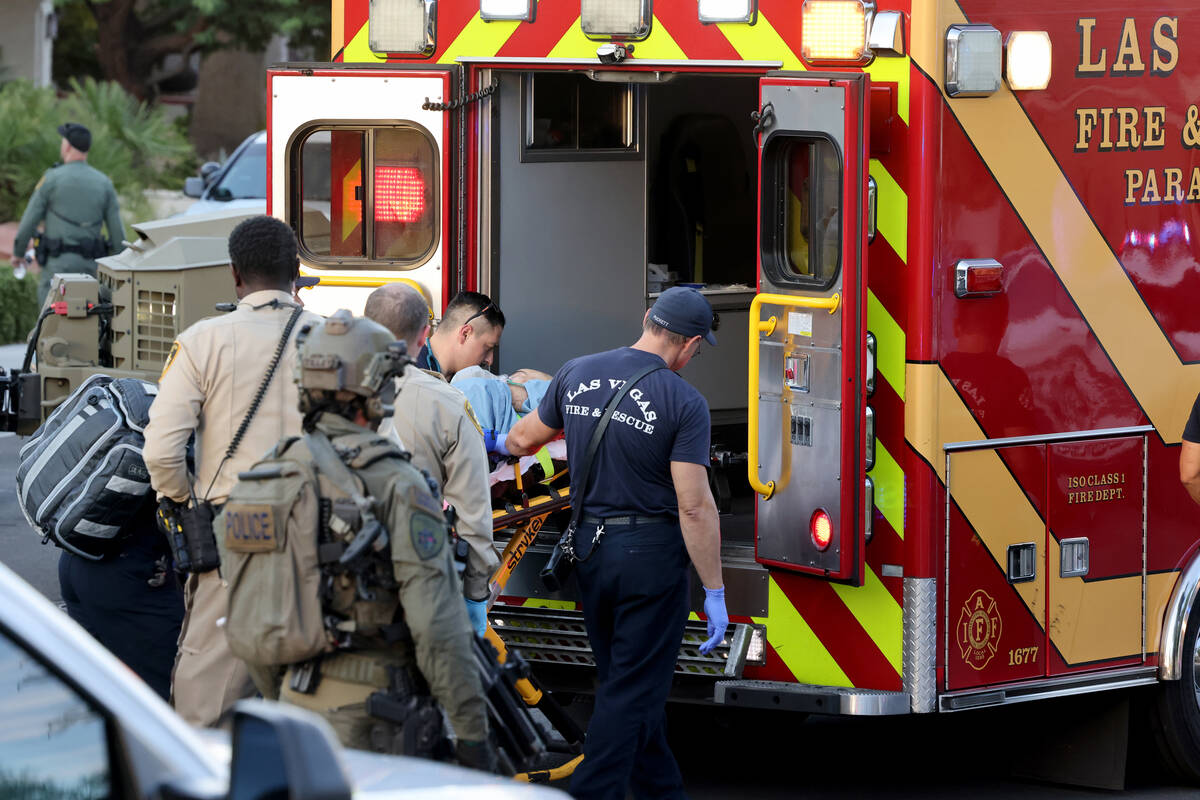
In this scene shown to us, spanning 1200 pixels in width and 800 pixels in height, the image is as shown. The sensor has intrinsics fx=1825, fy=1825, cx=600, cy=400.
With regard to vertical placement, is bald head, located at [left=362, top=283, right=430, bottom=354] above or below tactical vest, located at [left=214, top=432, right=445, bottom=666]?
above

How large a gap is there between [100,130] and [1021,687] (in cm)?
1914

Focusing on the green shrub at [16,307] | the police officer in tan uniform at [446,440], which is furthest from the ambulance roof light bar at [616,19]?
the green shrub at [16,307]

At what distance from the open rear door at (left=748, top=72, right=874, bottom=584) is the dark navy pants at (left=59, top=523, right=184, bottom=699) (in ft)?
6.00

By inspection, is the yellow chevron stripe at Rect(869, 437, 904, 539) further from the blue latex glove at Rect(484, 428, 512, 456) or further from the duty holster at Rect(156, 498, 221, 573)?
the duty holster at Rect(156, 498, 221, 573)

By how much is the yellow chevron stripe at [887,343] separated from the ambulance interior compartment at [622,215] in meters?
0.94

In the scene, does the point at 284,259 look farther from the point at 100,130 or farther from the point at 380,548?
the point at 100,130

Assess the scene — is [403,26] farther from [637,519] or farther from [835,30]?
[637,519]

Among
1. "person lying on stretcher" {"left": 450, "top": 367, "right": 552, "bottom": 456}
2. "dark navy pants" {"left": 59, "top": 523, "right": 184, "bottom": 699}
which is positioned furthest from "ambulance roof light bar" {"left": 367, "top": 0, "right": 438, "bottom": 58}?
"dark navy pants" {"left": 59, "top": 523, "right": 184, "bottom": 699}

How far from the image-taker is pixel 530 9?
6.18 meters

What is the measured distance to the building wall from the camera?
2875cm

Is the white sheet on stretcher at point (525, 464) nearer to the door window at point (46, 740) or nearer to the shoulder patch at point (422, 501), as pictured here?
the shoulder patch at point (422, 501)

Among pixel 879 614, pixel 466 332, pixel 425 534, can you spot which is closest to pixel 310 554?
pixel 425 534

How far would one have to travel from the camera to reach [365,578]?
3.85 m

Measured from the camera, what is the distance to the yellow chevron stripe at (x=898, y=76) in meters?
5.45
